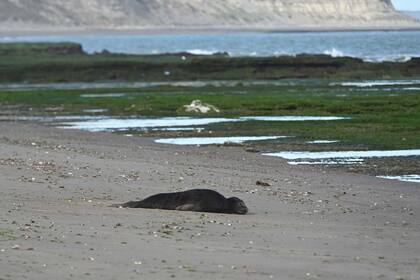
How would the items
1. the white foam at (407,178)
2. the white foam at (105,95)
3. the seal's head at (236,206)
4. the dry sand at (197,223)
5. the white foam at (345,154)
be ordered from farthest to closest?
1. the white foam at (105,95)
2. the white foam at (345,154)
3. the white foam at (407,178)
4. the seal's head at (236,206)
5. the dry sand at (197,223)

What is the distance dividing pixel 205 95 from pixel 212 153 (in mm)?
17551

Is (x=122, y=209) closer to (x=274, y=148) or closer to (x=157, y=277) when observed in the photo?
(x=157, y=277)

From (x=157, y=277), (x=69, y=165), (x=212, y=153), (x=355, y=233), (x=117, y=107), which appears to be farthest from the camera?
(x=117, y=107)

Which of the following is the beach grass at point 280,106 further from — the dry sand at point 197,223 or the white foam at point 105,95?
the dry sand at point 197,223

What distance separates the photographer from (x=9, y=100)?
39.8 m

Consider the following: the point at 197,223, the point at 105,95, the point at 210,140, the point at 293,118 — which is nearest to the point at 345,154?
the point at 210,140

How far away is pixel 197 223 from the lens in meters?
11.9

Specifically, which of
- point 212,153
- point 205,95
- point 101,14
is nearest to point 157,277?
point 212,153

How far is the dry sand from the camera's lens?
9328mm

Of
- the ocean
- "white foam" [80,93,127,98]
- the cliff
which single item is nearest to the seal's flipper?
"white foam" [80,93,127,98]

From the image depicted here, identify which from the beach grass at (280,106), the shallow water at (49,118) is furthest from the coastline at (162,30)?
the shallow water at (49,118)

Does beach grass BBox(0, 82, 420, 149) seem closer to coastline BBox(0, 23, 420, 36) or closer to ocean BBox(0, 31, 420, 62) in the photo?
ocean BBox(0, 31, 420, 62)

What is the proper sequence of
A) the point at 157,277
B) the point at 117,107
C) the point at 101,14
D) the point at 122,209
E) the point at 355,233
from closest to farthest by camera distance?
1. the point at 157,277
2. the point at 355,233
3. the point at 122,209
4. the point at 117,107
5. the point at 101,14

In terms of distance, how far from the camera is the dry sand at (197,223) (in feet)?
30.6
